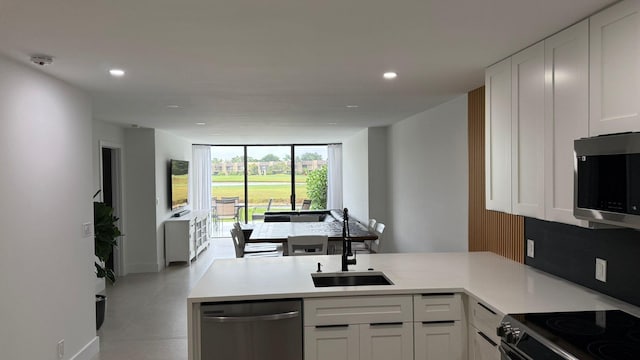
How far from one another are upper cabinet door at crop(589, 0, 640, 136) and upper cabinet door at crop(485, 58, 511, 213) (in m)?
0.79

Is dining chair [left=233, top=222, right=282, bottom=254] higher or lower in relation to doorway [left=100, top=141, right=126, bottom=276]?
lower

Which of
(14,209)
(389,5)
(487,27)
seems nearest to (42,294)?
(14,209)

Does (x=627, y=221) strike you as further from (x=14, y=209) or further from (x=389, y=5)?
(x=14, y=209)

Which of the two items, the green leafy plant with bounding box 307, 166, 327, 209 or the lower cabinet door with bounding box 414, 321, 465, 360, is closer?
the lower cabinet door with bounding box 414, 321, 465, 360

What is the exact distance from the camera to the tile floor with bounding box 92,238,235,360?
3965mm

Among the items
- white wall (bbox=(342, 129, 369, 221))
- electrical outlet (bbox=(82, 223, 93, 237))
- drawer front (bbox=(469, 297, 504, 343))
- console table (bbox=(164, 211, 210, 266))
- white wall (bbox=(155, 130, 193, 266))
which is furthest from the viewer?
white wall (bbox=(342, 129, 369, 221))

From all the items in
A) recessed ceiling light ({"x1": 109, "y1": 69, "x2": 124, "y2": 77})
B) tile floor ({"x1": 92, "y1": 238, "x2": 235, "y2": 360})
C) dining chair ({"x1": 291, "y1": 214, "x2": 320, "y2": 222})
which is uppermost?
recessed ceiling light ({"x1": 109, "y1": 69, "x2": 124, "y2": 77})

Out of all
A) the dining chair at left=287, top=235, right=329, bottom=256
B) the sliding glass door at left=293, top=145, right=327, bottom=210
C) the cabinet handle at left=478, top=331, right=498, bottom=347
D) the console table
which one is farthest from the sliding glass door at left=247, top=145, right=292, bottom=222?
the cabinet handle at left=478, top=331, right=498, bottom=347

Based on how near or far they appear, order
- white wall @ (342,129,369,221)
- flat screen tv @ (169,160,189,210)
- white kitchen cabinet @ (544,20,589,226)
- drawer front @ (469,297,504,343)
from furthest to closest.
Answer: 1. flat screen tv @ (169,160,189,210)
2. white wall @ (342,129,369,221)
3. drawer front @ (469,297,504,343)
4. white kitchen cabinet @ (544,20,589,226)

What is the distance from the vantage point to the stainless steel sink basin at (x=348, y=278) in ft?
10.0

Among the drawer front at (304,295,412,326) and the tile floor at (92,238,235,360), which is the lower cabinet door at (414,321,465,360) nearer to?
the drawer front at (304,295,412,326)

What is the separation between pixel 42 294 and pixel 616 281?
11.9ft

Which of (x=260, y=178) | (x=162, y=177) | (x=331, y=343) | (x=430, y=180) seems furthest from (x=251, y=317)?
(x=260, y=178)

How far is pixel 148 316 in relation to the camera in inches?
194
